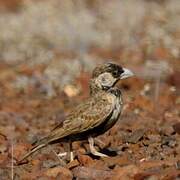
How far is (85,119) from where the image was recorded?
8203mm

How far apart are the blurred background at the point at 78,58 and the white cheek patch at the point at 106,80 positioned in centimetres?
85

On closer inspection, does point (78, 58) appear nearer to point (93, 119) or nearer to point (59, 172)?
point (93, 119)

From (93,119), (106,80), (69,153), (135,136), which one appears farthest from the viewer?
(135,136)

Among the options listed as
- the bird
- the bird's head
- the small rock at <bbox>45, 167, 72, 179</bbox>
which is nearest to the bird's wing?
the bird

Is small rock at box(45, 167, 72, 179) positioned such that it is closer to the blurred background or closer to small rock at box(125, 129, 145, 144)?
the blurred background

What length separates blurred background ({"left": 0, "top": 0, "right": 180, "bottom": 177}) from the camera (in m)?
11.6

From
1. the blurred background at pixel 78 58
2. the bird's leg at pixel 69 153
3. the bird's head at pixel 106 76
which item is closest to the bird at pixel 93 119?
the bird's head at pixel 106 76

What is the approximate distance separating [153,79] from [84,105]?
6.09 metres

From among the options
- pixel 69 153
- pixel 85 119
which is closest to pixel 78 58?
pixel 69 153

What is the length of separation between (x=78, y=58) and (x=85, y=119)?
8295 millimetres

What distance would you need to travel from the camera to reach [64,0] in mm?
21656

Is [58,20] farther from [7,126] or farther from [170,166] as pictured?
[170,166]

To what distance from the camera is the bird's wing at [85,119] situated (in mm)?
8164

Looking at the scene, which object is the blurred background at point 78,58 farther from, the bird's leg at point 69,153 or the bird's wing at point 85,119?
the bird's wing at point 85,119
